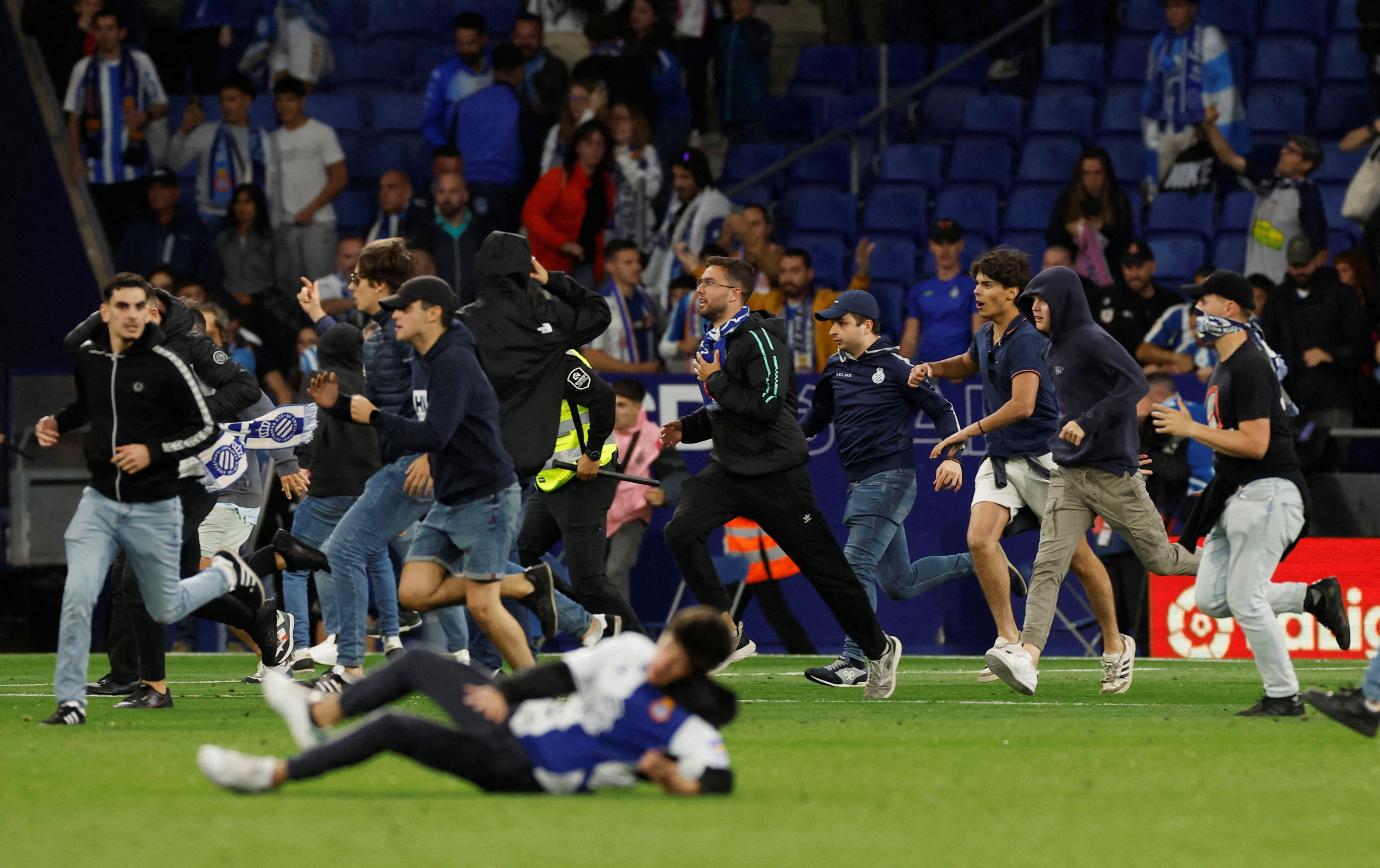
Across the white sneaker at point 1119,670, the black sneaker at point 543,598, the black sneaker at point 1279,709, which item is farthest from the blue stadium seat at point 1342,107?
the black sneaker at point 543,598

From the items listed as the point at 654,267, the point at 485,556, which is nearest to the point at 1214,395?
the point at 485,556

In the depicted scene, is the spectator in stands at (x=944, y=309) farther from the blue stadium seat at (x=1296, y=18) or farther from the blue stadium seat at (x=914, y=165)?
the blue stadium seat at (x=1296, y=18)

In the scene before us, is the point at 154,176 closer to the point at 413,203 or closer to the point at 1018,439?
the point at 413,203

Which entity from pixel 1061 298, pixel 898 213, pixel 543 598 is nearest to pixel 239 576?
pixel 543 598

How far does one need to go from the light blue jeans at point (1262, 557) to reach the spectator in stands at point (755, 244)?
8064mm

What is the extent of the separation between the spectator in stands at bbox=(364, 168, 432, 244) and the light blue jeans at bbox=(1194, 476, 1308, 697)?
9.57 meters

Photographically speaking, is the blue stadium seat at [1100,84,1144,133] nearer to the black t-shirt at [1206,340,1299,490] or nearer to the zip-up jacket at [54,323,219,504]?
the black t-shirt at [1206,340,1299,490]

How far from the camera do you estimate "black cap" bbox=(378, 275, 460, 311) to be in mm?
8430

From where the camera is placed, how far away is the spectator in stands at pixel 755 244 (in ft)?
54.4

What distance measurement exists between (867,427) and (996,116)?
8.77 metres

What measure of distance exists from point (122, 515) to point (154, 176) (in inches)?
367

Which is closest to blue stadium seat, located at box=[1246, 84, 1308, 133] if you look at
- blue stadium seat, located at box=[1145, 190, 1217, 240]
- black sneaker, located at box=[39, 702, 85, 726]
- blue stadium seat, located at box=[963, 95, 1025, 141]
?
blue stadium seat, located at box=[1145, 190, 1217, 240]

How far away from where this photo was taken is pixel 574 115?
1728 centimetres

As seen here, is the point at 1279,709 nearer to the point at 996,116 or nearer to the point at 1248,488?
the point at 1248,488
